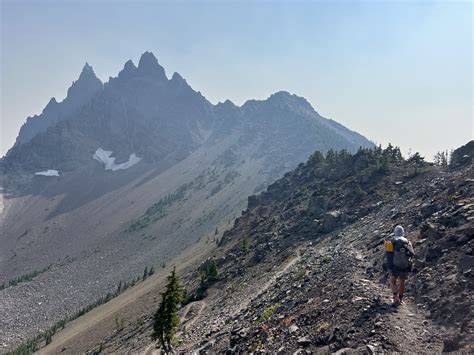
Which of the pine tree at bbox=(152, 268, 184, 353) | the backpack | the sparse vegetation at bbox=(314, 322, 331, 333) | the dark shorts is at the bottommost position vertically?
the pine tree at bbox=(152, 268, 184, 353)

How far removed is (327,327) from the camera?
18.6 meters

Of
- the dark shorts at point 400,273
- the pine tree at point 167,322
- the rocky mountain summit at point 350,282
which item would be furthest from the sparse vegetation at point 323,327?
the pine tree at point 167,322

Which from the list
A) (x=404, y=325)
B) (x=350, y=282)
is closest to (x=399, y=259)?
(x=404, y=325)

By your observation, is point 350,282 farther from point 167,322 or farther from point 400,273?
point 167,322

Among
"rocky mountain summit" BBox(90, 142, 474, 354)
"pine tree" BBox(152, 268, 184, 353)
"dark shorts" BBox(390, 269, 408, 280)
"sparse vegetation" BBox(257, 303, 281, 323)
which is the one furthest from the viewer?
"pine tree" BBox(152, 268, 184, 353)

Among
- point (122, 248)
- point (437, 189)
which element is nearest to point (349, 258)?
point (437, 189)

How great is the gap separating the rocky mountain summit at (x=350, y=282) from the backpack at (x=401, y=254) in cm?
197

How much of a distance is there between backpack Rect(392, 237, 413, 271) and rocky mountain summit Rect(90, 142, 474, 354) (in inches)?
77.4

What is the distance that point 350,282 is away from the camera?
23.3 meters

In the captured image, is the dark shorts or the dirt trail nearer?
the dirt trail

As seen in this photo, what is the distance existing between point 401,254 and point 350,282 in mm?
5807

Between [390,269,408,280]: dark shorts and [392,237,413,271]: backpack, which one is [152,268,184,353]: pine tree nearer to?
[390,269,408,280]: dark shorts

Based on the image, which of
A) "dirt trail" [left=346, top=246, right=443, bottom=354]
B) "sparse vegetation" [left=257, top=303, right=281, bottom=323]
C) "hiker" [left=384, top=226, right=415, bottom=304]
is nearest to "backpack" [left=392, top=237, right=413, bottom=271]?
"hiker" [left=384, top=226, right=415, bottom=304]

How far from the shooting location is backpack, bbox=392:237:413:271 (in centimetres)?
1817
